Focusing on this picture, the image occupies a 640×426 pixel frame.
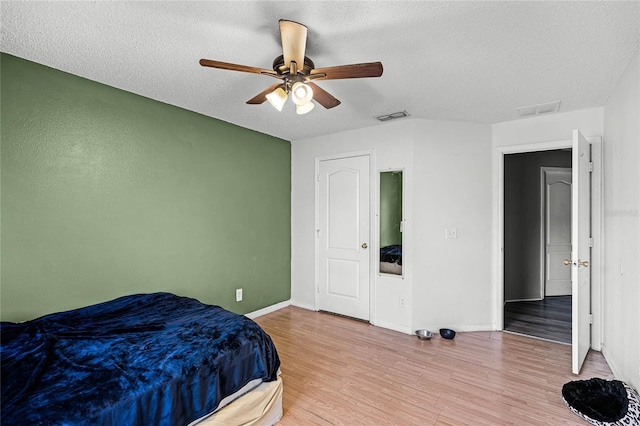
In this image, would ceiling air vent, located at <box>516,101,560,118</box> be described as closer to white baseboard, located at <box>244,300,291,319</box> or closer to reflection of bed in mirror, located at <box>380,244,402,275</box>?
reflection of bed in mirror, located at <box>380,244,402,275</box>

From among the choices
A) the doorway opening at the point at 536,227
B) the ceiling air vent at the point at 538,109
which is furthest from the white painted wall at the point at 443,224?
the doorway opening at the point at 536,227

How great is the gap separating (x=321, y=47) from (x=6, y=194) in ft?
7.82

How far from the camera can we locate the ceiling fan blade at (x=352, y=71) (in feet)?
5.56

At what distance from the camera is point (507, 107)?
10.1ft

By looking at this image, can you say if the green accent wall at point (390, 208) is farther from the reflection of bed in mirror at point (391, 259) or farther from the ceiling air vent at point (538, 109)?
the ceiling air vent at point (538, 109)

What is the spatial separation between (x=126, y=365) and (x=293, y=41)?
1.92m

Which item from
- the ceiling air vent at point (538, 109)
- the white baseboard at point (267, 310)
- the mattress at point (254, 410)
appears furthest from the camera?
the white baseboard at point (267, 310)

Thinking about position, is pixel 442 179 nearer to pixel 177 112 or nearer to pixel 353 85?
pixel 353 85

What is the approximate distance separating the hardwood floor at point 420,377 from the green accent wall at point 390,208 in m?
1.09

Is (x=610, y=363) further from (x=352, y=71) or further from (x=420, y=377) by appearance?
(x=352, y=71)

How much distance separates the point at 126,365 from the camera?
1575mm

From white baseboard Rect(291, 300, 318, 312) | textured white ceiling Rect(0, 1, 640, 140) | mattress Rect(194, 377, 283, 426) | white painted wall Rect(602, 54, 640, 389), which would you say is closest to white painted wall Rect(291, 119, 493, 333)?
textured white ceiling Rect(0, 1, 640, 140)

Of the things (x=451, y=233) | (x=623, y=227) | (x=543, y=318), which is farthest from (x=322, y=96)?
(x=543, y=318)

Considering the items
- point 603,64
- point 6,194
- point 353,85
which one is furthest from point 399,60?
point 6,194
